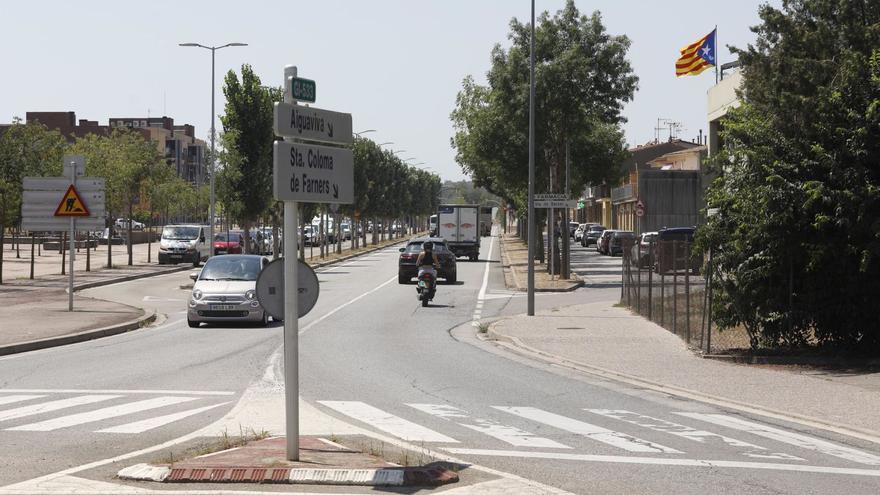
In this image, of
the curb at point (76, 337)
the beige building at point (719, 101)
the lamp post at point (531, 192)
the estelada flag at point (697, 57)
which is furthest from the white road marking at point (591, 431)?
the estelada flag at point (697, 57)

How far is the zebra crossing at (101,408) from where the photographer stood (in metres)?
11.6

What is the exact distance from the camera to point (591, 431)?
11594 mm

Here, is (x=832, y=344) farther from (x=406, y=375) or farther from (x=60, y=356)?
(x=60, y=356)

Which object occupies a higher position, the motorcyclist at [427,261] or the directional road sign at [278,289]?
the directional road sign at [278,289]

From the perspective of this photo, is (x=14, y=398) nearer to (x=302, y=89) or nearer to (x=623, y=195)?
(x=302, y=89)

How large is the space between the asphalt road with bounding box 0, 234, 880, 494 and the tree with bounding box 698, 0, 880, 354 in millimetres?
3418

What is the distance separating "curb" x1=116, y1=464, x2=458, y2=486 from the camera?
8.56 m

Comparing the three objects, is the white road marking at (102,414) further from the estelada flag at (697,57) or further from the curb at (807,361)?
the estelada flag at (697,57)

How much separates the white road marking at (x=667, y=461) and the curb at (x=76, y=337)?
39.3 feet

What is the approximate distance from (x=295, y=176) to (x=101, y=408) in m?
5.09

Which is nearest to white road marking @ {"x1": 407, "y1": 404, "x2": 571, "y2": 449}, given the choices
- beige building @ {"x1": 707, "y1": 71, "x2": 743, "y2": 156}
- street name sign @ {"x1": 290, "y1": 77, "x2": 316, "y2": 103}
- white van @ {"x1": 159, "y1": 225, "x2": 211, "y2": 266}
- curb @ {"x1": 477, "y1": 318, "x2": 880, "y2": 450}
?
curb @ {"x1": 477, "y1": 318, "x2": 880, "y2": 450}

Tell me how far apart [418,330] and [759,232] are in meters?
8.74

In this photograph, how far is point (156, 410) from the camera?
12.8 metres

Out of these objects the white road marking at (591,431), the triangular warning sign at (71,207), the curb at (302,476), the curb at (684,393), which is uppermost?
the triangular warning sign at (71,207)
